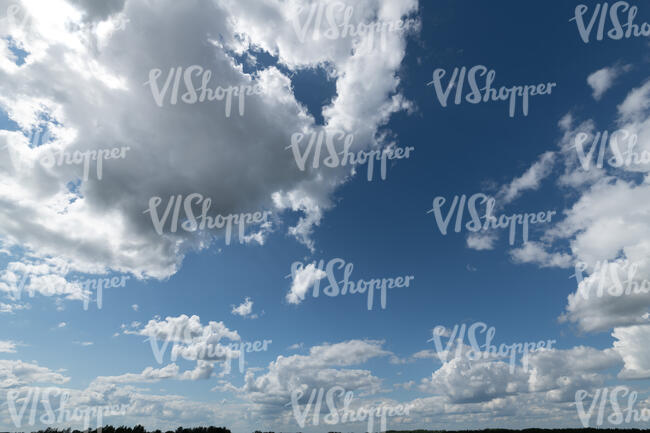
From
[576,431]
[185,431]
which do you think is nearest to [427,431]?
[576,431]

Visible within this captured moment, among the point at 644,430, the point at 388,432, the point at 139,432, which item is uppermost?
the point at 139,432

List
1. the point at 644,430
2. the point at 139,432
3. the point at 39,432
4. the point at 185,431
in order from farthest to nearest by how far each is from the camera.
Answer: the point at 644,430 → the point at 185,431 → the point at 139,432 → the point at 39,432

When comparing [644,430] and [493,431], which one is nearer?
[644,430]

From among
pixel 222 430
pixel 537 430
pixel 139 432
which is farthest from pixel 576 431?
pixel 139 432

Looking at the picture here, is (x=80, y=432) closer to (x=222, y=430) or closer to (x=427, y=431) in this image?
(x=222, y=430)

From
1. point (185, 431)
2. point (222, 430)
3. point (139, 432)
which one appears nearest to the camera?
point (139, 432)

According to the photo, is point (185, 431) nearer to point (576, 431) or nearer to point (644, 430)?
point (576, 431)

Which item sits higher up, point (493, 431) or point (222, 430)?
point (222, 430)

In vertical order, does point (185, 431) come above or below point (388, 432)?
above

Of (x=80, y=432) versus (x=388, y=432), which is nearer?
(x=80, y=432)
